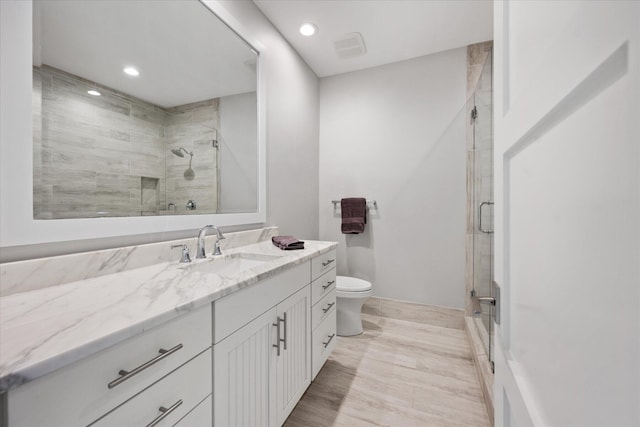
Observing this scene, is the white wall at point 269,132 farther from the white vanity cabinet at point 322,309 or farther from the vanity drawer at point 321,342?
the vanity drawer at point 321,342

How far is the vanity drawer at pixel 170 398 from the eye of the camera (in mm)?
620

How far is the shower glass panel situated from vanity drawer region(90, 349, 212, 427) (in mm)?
1672

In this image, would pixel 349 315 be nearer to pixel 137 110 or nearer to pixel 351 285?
pixel 351 285

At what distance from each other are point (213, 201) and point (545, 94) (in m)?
1.56

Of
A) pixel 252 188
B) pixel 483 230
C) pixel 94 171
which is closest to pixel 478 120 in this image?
pixel 483 230

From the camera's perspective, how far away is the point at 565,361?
354mm

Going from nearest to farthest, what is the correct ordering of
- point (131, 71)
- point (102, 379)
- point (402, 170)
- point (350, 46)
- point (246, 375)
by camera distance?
1. point (102, 379)
2. point (246, 375)
3. point (131, 71)
4. point (350, 46)
5. point (402, 170)

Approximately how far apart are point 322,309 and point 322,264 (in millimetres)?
275

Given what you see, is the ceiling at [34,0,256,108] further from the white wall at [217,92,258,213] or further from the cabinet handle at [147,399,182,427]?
the cabinet handle at [147,399,182,427]

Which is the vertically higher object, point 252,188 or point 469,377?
point 252,188

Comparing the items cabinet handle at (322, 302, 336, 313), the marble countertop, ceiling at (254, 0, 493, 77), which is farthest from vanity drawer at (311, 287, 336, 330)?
ceiling at (254, 0, 493, 77)

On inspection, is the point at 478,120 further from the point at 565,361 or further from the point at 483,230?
the point at 565,361

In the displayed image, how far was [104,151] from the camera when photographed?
1106 mm

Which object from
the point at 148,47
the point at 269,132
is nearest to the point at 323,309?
the point at 269,132
